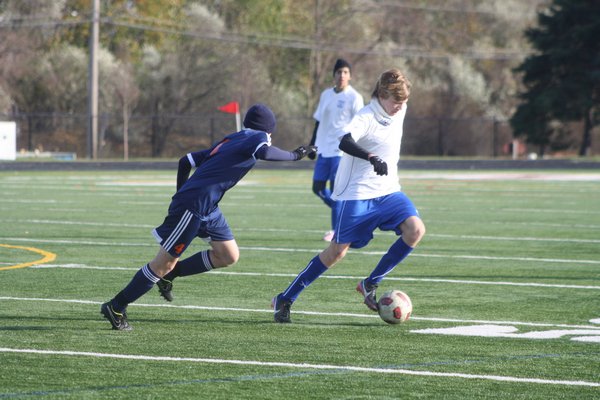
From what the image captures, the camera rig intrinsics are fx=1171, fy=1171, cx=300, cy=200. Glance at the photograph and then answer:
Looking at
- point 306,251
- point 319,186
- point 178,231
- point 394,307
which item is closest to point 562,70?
point 319,186

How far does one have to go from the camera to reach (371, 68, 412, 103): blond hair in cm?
848

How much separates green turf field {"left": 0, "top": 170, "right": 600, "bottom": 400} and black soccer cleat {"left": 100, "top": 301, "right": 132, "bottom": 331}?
0.10 meters

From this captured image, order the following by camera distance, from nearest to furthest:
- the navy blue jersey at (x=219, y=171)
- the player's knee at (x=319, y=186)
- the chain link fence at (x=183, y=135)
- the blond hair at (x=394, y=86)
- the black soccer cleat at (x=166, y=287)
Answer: the navy blue jersey at (x=219, y=171)
the blond hair at (x=394, y=86)
the black soccer cleat at (x=166, y=287)
the player's knee at (x=319, y=186)
the chain link fence at (x=183, y=135)

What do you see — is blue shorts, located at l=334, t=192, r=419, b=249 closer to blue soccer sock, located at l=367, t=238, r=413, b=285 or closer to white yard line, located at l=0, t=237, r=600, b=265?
blue soccer sock, located at l=367, t=238, r=413, b=285

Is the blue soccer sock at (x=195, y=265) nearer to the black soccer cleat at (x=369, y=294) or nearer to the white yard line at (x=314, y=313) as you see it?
the white yard line at (x=314, y=313)

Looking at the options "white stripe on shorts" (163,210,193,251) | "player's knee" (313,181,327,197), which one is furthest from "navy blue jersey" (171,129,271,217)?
"player's knee" (313,181,327,197)

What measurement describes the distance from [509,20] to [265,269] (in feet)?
211

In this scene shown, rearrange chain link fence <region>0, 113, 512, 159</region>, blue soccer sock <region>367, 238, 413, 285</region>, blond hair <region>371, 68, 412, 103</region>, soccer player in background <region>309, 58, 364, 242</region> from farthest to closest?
chain link fence <region>0, 113, 512, 159</region> → soccer player in background <region>309, 58, 364, 242</region> → blue soccer sock <region>367, 238, 413, 285</region> → blond hair <region>371, 68, 412, 103</region>

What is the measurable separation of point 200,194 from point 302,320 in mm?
1252

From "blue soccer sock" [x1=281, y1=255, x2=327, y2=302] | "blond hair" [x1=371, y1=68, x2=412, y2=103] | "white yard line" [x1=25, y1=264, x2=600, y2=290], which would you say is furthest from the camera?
"white yard line" [x1=25, y1=264, x2=600, y2=290]

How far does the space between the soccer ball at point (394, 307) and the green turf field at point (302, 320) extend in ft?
0.24

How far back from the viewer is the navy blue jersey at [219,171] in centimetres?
805

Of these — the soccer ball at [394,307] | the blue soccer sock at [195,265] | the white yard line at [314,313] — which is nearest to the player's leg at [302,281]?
the white yard line at [314,313]

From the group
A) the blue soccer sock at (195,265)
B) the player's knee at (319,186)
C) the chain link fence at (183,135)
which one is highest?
the blue soccer sock at (195,265)
